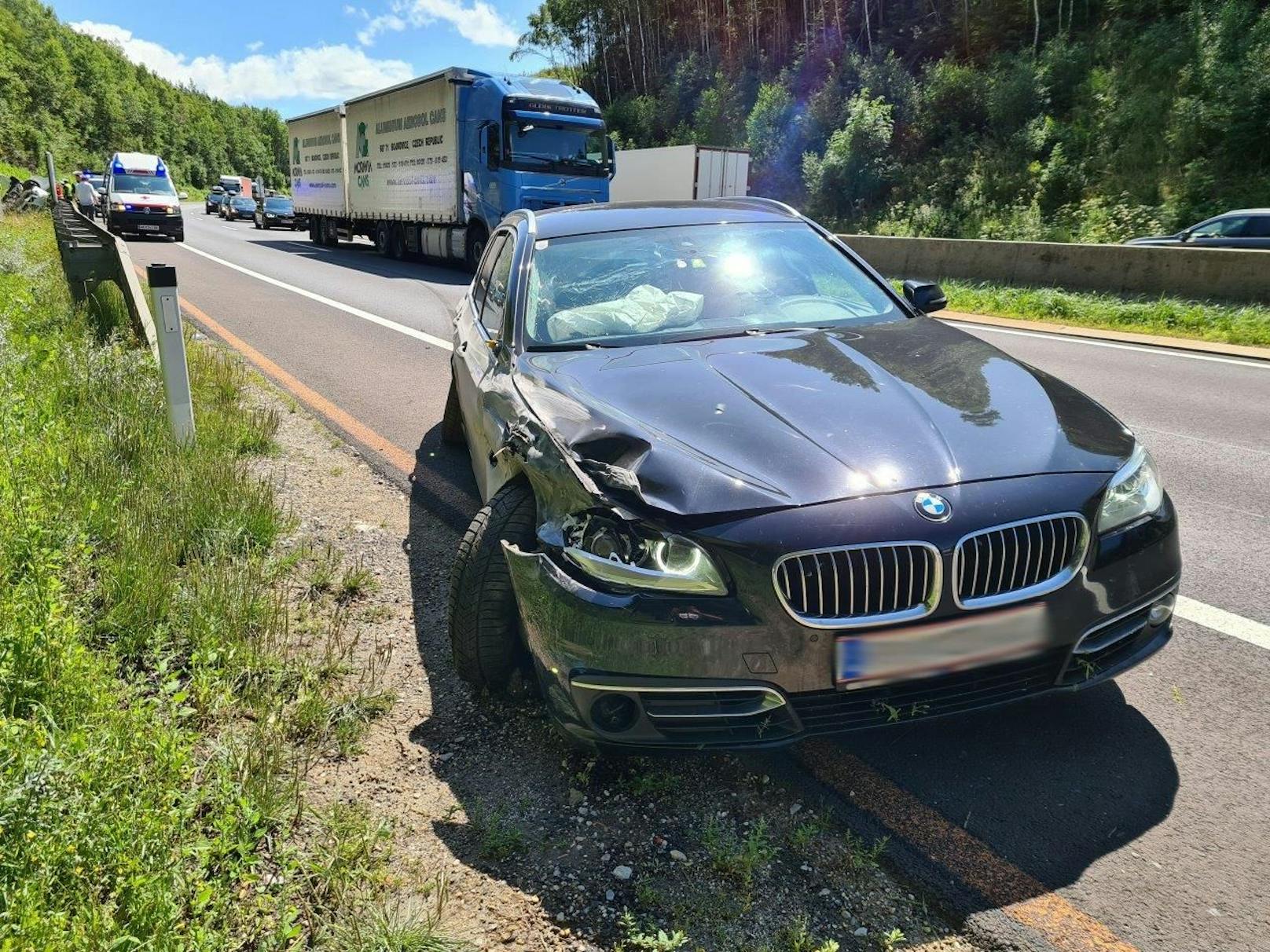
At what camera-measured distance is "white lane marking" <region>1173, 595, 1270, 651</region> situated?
3564 mm

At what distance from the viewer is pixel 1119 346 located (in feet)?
36.9

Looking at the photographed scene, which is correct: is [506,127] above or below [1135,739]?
above

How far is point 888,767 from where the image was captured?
282 cm

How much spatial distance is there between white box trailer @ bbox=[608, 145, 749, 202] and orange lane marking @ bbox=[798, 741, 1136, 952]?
27.5m

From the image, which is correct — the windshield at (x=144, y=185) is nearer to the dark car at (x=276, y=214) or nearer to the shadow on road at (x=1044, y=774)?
the dark car at (x=276, y=214)

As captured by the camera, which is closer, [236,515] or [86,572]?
[86,572]

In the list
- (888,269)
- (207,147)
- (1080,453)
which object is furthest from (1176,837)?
(207,147)

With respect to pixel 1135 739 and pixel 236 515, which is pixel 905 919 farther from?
pixel 236 515

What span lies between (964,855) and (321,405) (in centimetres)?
635

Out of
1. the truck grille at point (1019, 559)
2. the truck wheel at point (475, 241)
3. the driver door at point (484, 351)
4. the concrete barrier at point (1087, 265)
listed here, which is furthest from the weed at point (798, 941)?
the truck wheel at point (475, 241)

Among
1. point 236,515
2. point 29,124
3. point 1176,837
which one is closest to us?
point 1176,837

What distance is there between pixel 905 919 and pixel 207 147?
15959cm

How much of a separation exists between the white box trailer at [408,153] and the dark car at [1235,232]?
1401 cm

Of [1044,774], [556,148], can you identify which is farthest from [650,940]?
[556,148]
